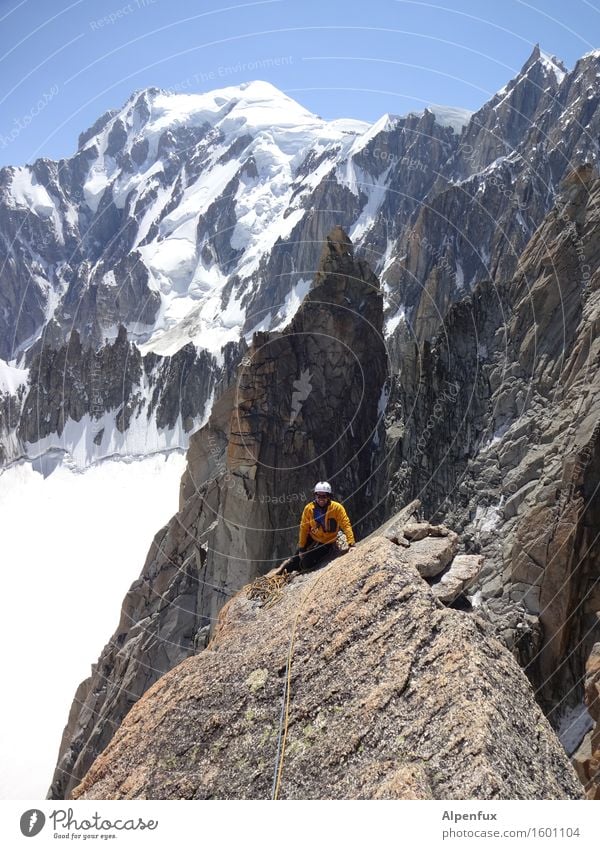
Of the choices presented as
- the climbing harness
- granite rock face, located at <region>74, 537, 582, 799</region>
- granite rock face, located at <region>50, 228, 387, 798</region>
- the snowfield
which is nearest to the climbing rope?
granite rock face, located at <region>74, 537, 582, 799</region>

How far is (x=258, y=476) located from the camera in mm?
46938

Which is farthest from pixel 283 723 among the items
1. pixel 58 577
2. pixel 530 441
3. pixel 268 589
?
pixel 58 577

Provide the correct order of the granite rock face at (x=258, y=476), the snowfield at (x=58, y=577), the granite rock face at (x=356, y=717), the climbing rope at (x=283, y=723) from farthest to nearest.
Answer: the snowfield at (x=58, y=577) < the granite rock face at (x=258, y=476) < the climbing rope at (x=283, y=723) < the granite rock face at (x=356, y=717)

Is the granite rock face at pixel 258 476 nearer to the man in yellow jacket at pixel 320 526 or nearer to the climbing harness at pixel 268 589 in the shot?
the climbing harness at pixel 268 589

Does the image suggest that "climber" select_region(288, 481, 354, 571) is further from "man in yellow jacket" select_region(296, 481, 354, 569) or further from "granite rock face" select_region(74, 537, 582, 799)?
"granite rock face" select_region(74, 537, 582, 799)

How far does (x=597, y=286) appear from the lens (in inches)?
1220

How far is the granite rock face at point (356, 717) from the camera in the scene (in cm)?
912

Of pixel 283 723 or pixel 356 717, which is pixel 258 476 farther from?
pixel 356 717

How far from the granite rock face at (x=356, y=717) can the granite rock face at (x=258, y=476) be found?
32.5 metres

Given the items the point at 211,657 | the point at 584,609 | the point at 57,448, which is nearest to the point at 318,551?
the point at 211,657

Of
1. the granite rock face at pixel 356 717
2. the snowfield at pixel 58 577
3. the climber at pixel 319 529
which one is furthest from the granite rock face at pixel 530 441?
the snowfield at pixel 58 577

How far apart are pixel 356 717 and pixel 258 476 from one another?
122 feet

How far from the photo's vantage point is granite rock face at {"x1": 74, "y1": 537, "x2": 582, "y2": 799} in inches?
359
